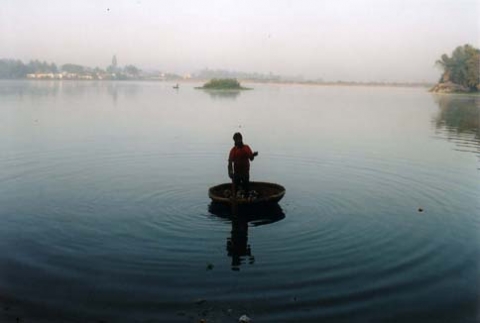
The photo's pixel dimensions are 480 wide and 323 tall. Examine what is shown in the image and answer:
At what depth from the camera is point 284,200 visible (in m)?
17.9

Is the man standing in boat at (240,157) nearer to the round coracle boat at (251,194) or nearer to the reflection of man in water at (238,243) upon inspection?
the round coracle boat at (251,194)

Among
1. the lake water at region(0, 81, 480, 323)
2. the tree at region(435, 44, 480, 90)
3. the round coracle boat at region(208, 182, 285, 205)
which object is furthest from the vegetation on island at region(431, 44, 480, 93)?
the round coracle boat at region(208, 182, 285, 205)

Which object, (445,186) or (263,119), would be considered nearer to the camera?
(445,186)

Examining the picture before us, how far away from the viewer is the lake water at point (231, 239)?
32.9 feet

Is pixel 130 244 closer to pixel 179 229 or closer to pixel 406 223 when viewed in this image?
pixel 179 229

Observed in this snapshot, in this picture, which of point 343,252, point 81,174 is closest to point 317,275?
point 343,252

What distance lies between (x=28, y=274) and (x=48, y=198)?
22.3 feet

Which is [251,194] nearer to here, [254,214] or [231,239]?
[254,214]

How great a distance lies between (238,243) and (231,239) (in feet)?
1.12

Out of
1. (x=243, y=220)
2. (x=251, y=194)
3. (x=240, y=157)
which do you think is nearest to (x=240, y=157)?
(x=240, y=157)

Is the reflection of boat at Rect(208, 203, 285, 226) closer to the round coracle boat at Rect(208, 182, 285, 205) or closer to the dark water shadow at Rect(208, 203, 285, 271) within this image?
the dark water shadow at Rect(208, 203, 285, 271)

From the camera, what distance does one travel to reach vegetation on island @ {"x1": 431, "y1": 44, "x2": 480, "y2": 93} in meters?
139

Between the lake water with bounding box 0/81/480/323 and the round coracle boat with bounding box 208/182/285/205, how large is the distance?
542 millimetres

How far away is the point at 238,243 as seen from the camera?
13.5 metres
